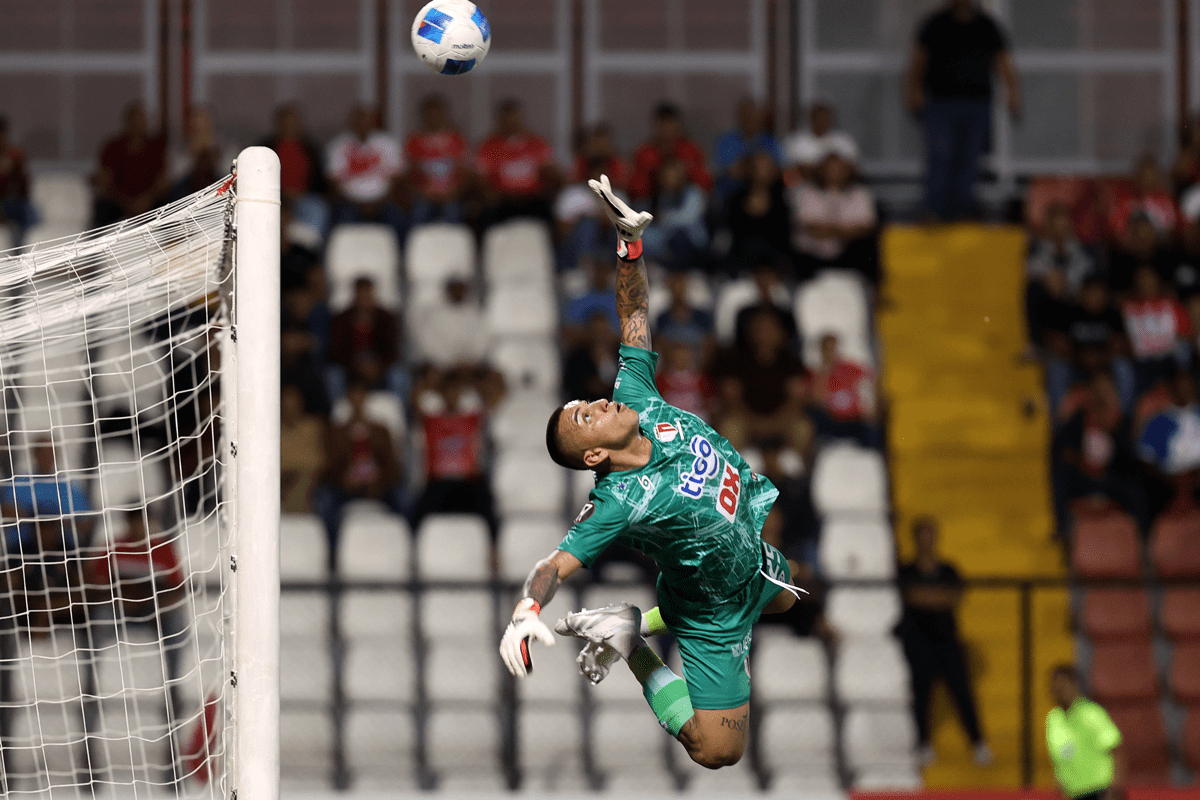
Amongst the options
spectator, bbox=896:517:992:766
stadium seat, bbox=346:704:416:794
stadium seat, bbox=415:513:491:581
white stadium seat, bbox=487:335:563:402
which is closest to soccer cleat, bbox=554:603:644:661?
stadium seat, bbox=346:704:416:794

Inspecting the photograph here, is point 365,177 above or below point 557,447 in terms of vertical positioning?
above

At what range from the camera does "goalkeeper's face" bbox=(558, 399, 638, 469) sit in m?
5.59

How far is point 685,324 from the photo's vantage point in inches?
490

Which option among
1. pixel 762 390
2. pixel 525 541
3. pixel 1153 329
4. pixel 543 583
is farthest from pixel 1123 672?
pixel 543 583

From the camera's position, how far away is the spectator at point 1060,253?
13.3 meters

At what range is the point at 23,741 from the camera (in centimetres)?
972

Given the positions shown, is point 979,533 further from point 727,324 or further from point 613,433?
point 613,433

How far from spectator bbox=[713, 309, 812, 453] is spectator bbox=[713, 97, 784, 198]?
1987mm

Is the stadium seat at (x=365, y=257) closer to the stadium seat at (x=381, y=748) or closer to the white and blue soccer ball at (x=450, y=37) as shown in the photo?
the stadium seat at (x=381, y=748)

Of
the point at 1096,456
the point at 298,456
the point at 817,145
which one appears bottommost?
the point at 1096,456

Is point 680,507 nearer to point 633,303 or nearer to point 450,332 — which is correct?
point 633,303

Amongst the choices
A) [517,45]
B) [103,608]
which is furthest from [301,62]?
[103,608]

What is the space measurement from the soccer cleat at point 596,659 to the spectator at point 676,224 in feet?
24.0

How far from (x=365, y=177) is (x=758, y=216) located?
3438 millimetres
